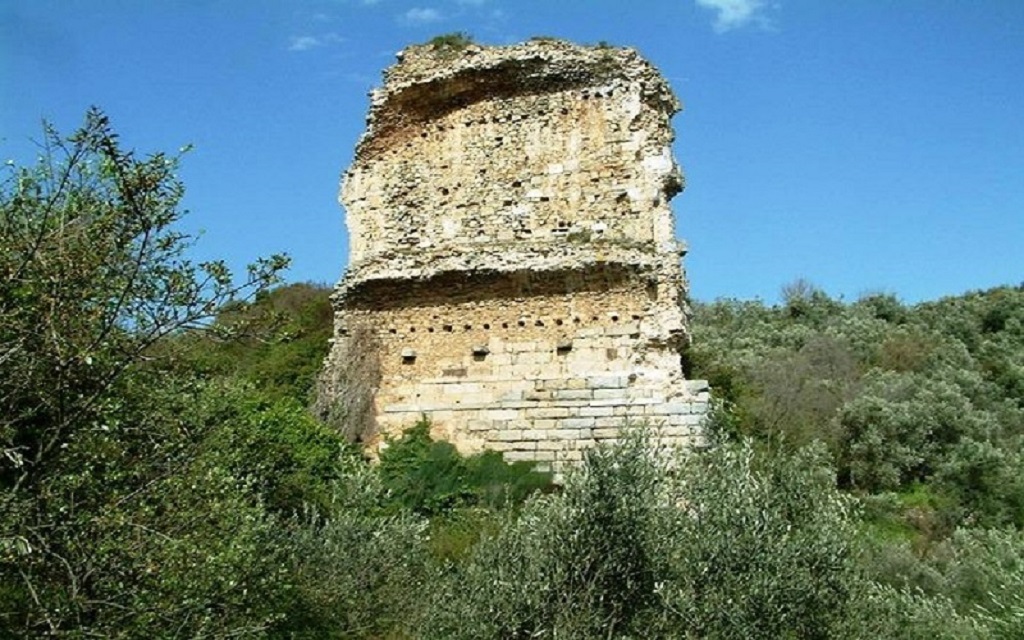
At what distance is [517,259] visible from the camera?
48.6ft

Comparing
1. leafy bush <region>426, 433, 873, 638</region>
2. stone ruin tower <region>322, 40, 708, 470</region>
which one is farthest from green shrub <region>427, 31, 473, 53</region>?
leafy bush <region>426, 433, 873, 638</region>

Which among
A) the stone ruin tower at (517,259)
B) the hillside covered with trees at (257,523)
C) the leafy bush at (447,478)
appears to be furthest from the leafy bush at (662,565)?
the stone ruin tower at (517,259)

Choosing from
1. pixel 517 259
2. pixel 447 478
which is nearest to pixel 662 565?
pixel 447 478

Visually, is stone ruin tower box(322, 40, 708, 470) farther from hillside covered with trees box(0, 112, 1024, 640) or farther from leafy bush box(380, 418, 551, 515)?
hillside covered with trees box(0, 112, 1024, 640)

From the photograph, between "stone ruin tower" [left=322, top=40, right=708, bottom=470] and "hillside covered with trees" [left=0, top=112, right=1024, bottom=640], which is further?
"stone ruin tower" [left=322, top=40, right=708, bottom=470]

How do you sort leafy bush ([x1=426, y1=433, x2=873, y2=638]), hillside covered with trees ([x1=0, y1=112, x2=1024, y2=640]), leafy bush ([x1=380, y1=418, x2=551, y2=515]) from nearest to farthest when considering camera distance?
hillside covered with trees ([x1=0, y1=112, x2=1024, y2=640]) < leafy bush ([x1=426, y1=433, x2=873, y2=638]) < leafy bush ([x1=380, y1=418, x2=551, y2=515])

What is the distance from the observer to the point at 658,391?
14.0 m

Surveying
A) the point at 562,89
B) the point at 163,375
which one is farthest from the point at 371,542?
the point at 562,89

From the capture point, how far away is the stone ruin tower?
1429 centimetres

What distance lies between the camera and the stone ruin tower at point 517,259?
14289 mm

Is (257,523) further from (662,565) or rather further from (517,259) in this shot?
(517,259)

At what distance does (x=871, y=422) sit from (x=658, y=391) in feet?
45.6

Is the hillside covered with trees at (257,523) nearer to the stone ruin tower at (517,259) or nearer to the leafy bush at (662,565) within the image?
the leafy bush at (662,565)

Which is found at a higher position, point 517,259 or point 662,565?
point 517,259
